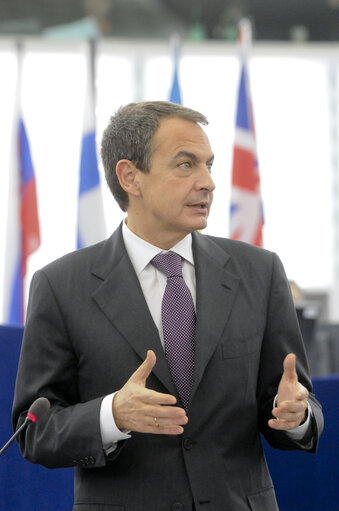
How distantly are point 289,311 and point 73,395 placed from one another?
54 cm

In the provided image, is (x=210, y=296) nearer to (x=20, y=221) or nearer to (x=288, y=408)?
(x=288, y=408)

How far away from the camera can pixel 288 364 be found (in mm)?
1757

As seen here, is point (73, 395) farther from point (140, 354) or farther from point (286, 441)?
point (286, 441)

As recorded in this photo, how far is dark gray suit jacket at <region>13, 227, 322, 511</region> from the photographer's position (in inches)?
71.4

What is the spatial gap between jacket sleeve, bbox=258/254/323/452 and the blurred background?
523 centimetres

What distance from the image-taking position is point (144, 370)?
1704mm

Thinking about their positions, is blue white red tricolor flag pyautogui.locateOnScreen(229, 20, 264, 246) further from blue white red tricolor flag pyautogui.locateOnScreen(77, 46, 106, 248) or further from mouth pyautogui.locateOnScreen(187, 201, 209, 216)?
mouth pyautogui.locateOnScreen(187, 201, 209, 216)

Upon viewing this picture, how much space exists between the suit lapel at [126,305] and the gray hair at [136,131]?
21cm

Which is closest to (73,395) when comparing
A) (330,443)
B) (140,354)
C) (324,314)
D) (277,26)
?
(140,354)

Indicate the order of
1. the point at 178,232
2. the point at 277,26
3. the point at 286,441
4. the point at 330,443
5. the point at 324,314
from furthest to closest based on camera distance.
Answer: the point at 277,26
the point at 324,314
the point at 330,443
the point at 178,232
the point at 286,441

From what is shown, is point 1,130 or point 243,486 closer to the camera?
point 243,486

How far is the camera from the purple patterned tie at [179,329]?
188 cm

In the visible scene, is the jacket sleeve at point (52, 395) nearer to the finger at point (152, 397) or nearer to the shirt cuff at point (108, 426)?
the shirt cuff at point (108, 426)

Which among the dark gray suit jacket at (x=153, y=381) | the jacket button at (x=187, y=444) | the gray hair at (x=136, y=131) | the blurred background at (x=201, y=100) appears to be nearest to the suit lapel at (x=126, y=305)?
the dark gray suit jacket at (x=153, y=381)
